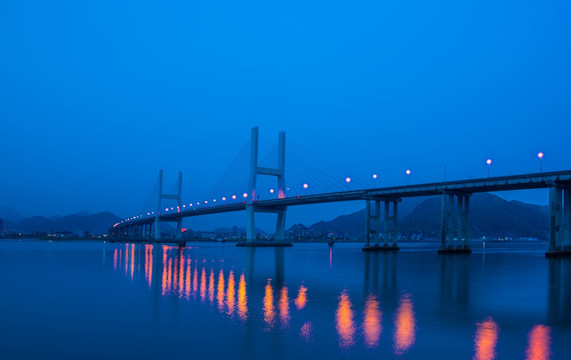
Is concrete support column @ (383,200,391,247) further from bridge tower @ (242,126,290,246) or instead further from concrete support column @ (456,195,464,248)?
bridge tower @ (242,126,290,246)

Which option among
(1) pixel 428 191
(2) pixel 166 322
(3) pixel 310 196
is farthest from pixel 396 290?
(3) pixel 310 196

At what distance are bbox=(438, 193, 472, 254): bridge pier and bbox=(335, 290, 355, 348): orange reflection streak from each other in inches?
2136

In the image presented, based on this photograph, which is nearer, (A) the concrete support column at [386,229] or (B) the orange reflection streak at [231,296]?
(B) the orange reflection streak at [231,296]

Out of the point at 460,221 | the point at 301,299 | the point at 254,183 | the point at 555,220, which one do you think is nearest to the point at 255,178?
the point at 254,183

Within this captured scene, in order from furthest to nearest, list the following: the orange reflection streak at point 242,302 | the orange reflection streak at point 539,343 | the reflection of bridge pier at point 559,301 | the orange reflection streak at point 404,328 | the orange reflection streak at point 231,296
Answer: the orange reflection streak at point 231,296, the orange reflection streak at point 242,302, the reflection of bridge pier at point 559,301, the orange reflection streak at point 404,328, the orange reflection streak at point 539,343

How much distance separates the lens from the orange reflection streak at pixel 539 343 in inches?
384

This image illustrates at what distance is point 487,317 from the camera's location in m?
14.3

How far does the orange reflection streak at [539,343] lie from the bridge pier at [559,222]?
45.5 meters

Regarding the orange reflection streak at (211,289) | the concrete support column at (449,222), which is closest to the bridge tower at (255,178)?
the concrete support column at (449,222)

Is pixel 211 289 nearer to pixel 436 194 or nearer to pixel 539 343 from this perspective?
pixel 539 343

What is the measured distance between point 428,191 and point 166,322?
66482mm

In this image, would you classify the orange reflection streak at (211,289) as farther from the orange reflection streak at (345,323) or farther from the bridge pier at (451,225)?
the bridge pier at (451,225)

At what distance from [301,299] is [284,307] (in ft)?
7.26

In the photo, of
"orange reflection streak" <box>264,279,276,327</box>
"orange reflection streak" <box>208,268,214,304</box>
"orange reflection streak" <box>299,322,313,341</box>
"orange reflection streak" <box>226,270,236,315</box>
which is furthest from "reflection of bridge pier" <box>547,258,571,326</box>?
"orange reflection streak" <box>208,268,214,304</box>
